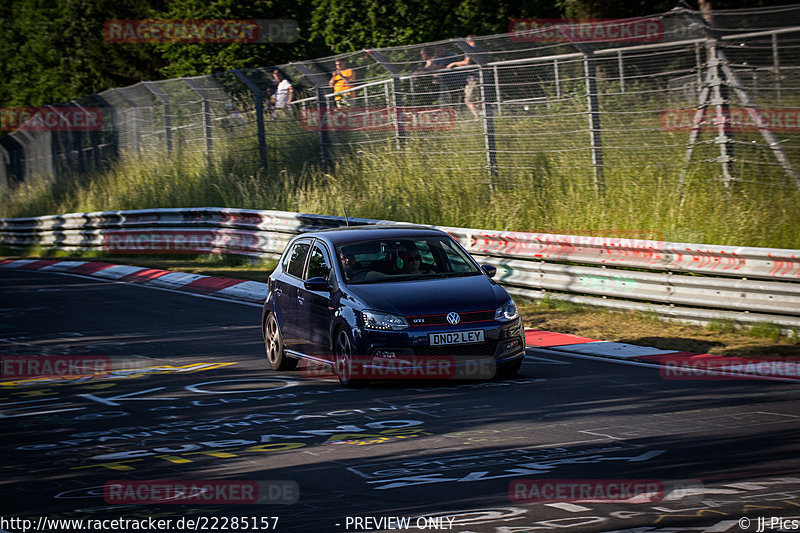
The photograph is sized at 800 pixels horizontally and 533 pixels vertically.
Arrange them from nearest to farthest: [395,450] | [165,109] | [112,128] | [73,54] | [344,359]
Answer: [395,450]
[344,359]
[165,109]
[112,128]
[73,54]

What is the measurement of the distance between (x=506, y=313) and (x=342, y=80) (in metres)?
13.4

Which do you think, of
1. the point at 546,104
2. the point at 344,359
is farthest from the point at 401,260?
the point at 546,104

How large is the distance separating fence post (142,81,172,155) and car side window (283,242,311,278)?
17362 mm

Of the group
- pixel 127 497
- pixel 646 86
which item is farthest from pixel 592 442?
pixel 646 86

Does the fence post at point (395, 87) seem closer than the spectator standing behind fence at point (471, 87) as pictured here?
No

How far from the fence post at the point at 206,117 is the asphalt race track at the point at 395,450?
14987 mm

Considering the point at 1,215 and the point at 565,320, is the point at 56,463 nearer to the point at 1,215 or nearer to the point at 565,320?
the point at 565,320

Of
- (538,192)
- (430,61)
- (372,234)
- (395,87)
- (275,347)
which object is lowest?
(275,347)

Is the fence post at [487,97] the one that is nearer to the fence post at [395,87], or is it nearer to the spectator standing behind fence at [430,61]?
the spectator standing behind fence at [430,61]

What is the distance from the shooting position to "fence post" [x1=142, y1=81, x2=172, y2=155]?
93.0ft

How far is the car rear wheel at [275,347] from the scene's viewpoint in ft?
38.0

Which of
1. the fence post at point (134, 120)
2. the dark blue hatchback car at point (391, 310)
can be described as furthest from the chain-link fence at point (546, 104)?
the dark blue hatchback car at point (391, 310)

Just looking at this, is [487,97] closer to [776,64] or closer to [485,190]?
[485,190]

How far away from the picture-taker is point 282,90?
24.1 meters
